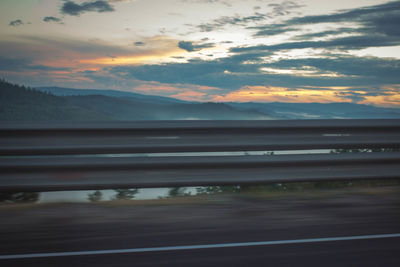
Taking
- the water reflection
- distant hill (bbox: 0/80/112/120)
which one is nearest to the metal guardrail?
the water reflection

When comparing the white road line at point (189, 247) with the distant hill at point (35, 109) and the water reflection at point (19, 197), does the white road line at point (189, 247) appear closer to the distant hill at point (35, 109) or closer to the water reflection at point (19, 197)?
the water reflection at point (19, 197)

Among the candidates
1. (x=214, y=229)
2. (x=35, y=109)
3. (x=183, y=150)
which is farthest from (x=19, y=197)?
(x=35, y=109)

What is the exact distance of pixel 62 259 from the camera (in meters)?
3.92

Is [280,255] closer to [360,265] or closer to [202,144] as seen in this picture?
[360,265]

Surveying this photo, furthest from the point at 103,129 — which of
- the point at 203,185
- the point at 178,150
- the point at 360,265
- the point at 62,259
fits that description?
the point at 360,265

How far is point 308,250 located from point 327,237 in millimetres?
496

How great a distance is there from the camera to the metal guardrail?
559 centimetres

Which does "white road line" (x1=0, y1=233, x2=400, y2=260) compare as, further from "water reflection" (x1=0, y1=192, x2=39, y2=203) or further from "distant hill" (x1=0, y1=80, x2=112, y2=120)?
"distant hill" (x1=0, y1=80, x2=112, y2=120)

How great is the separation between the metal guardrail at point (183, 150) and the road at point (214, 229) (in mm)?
324

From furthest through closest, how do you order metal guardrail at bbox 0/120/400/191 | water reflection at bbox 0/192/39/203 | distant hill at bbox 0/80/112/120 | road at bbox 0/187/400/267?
1. distant hill at bbox 0/80/112/120
2. water reflection at bbox 0/192/39/203
3. metal guardrail at bbox 0/120/400/191
4. road at bbox 0/187/400/267

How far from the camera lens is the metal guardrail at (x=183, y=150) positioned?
18.3 ft

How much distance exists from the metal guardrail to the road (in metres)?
0.32

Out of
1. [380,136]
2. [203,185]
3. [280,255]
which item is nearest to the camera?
[280,255]

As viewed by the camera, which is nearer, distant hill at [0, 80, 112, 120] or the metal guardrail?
the metal guardrail
